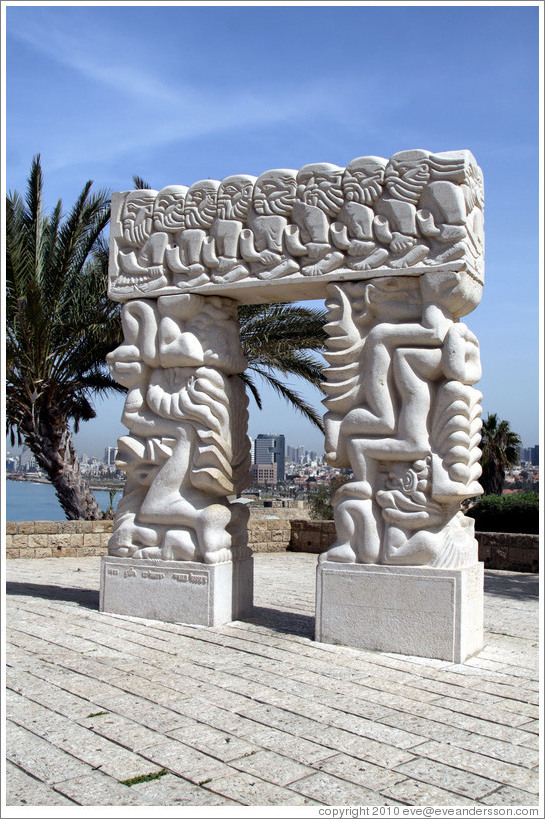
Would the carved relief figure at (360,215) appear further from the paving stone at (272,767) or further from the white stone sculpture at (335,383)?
the paving stone at (272,767)

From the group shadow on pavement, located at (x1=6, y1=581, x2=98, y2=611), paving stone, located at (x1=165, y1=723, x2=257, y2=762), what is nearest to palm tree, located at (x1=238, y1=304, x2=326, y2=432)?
shadow on pavement, located at (x1=6, y1=581, x2=98, y2=611)

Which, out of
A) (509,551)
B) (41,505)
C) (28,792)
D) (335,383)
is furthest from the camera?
(41,505)

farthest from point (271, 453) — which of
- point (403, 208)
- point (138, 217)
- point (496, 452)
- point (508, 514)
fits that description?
point (403, 208)

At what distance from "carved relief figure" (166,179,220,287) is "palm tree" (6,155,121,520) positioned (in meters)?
4.73

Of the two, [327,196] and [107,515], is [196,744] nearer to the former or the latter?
[327,196]

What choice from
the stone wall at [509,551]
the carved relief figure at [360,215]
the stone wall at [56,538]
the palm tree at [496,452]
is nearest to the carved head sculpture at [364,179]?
the carved relief figure at [360,215]

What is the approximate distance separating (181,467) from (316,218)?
2.08m

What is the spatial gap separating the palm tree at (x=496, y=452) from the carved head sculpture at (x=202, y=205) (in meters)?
15.9

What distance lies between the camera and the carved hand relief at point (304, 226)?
17.3 feet

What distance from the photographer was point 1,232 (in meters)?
4.98

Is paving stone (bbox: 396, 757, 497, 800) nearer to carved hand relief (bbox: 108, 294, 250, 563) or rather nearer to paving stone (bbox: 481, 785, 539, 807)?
paving stone (bbox: 481, 785, 539, 807)

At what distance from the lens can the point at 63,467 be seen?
→ 39.5 feet

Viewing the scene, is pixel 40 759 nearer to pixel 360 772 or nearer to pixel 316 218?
pixel 360 772

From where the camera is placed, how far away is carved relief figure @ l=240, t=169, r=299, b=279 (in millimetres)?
5750
